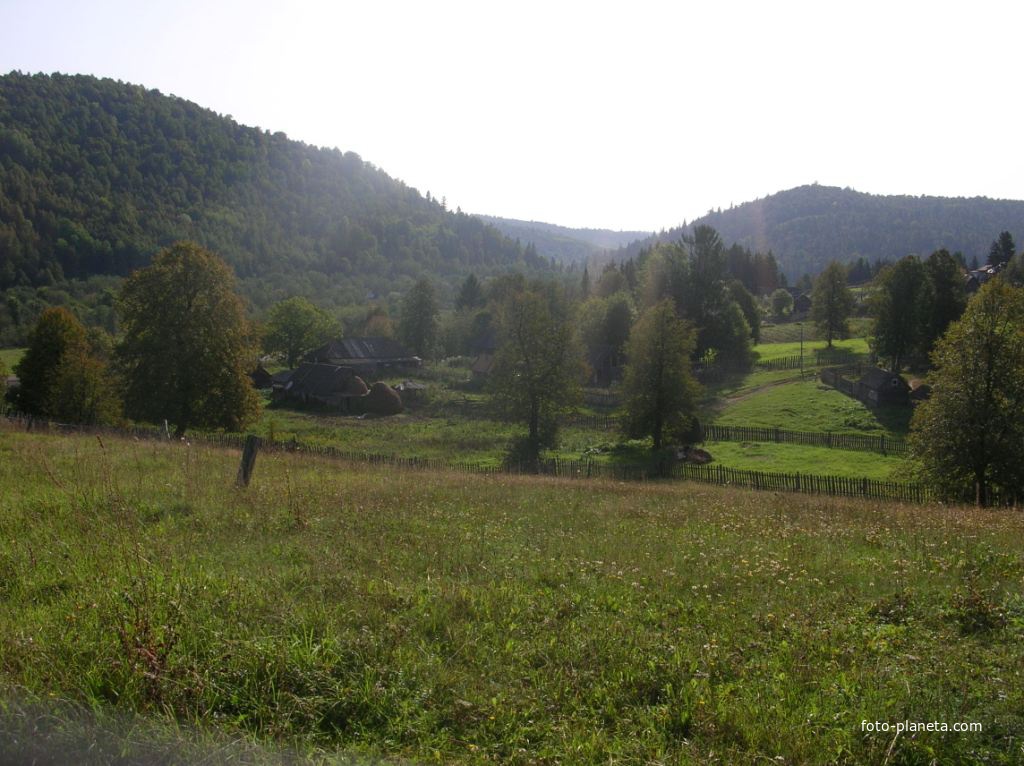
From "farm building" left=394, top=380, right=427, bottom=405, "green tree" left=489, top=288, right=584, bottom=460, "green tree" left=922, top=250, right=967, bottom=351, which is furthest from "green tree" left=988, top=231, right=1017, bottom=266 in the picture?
"green tree" left=489, top=288, right=584, bottom=460

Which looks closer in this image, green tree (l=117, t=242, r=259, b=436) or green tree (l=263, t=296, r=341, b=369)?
green tree (l=117, t=242, r=259, b=436)

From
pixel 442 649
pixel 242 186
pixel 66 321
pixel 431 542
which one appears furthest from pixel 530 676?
pixel 242 186

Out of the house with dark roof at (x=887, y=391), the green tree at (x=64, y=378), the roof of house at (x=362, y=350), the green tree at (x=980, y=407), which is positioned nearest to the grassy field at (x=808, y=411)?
the house with dark roof at (x=887, y=391)

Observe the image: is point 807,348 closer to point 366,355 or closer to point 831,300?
point 831,300

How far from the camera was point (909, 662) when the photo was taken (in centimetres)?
523

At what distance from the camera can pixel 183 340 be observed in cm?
2886

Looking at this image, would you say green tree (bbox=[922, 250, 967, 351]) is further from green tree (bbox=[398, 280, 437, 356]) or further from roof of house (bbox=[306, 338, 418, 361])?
green tree (bbox=[398, 280, 437, 356])

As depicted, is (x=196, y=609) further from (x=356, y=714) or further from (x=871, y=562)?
(x=871, y=562)

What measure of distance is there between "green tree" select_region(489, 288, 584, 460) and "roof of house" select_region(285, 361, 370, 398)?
22963mm

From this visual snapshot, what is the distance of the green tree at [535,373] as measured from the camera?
44.3 meters

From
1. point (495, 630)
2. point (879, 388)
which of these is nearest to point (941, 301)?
point (879, 388)

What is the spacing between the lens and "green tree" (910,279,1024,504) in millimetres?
25359

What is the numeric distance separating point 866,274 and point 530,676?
17824 centimetres

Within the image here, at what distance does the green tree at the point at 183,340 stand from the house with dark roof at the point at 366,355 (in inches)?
1763
